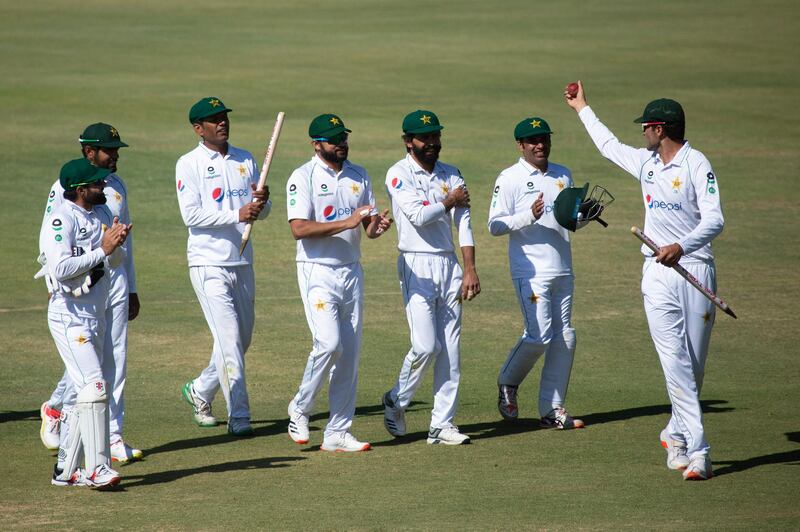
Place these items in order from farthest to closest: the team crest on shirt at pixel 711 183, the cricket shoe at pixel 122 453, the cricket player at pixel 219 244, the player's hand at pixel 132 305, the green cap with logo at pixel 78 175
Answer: the cricket player at pixel 219 244 → the player's hand at pixel 132 305 → the cricket shoe at pixel 122 453 → the team crest on shirt at pixel 711 183 → the green cap with logo at pixel 78 175

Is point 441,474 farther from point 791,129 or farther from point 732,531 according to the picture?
point 791,129

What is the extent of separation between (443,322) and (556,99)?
18.8 metres

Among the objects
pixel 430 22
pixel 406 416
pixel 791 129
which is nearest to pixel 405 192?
pixel 406 416

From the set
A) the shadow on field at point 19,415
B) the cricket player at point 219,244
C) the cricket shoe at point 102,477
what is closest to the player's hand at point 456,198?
→ the cricket player at point 219,244

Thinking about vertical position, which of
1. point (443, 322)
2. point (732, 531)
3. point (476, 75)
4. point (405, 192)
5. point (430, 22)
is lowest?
point (732, 531)

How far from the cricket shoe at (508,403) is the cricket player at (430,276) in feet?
2.57

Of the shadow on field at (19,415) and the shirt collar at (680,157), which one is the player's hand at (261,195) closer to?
the shadow on field at (19,415)

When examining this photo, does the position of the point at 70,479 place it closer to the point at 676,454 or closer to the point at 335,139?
the point at 335,139

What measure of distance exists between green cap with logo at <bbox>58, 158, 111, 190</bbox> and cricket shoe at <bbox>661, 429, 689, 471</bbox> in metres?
4.30

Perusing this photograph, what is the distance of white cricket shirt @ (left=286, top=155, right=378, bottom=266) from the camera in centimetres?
955

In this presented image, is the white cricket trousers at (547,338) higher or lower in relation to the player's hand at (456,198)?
lower

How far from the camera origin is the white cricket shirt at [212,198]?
10164mm

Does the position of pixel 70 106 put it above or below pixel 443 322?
above

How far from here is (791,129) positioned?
25203 mm
